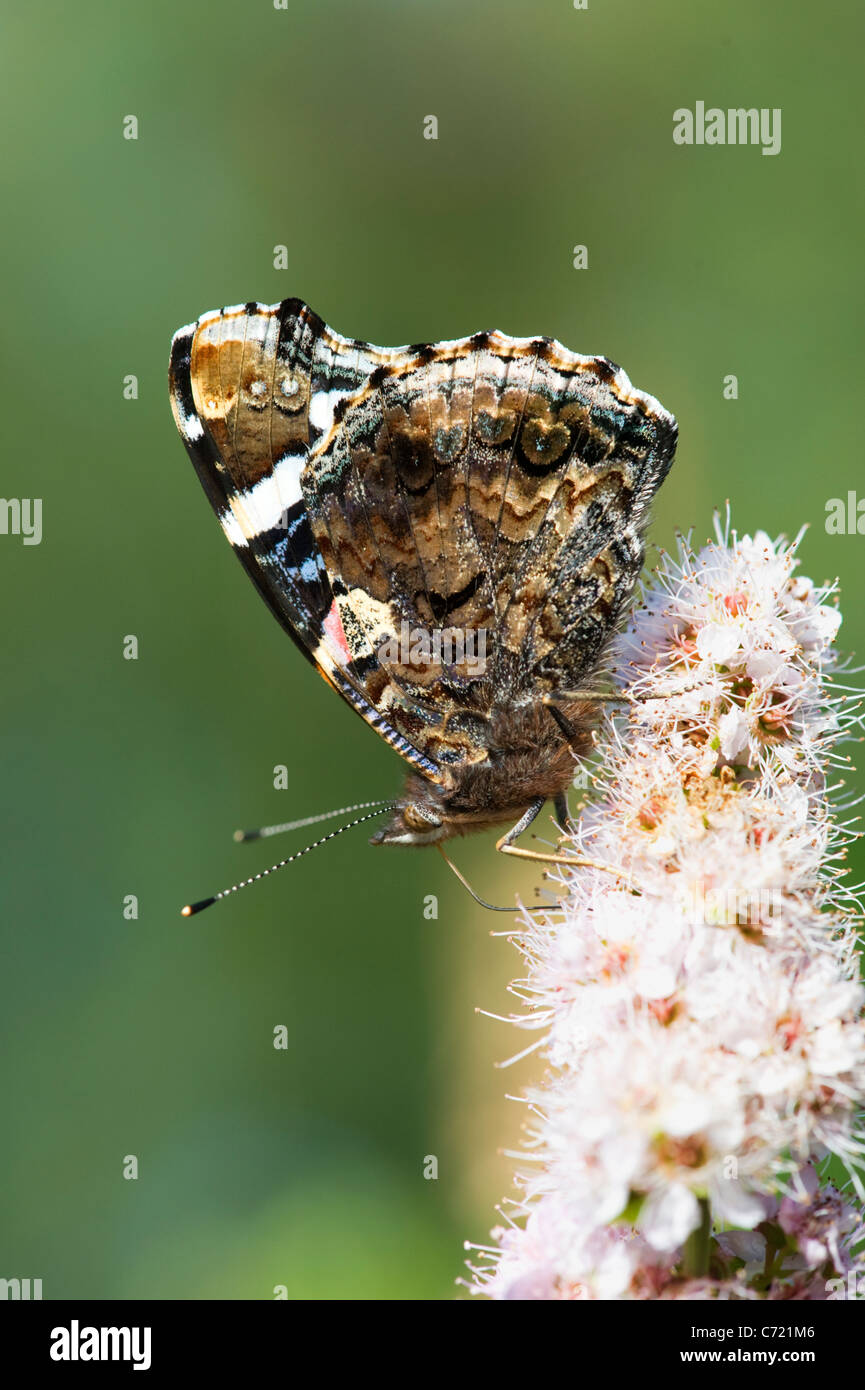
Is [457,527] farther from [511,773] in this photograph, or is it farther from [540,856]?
[540,856]

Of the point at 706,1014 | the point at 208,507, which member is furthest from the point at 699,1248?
the point at 208,507

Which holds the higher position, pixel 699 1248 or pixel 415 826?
pixel 415 826

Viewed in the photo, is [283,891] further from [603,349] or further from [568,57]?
[568,57]

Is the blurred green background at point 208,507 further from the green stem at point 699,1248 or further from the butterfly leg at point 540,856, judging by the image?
the green stem at point 699,1248

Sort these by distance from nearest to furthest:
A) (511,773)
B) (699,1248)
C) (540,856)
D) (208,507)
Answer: (699,1248)
(540,856)
(511,773)
(208,507)

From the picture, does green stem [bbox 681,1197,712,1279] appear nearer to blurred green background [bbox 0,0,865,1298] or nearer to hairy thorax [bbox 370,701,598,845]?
hairy thorax [bbox 370,701,598,845]

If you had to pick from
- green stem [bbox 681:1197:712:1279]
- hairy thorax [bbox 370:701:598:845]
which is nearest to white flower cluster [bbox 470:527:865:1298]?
green stem [bbox 681:1197:712:1279]

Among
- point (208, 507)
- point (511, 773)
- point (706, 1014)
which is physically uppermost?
point (208, 507)
